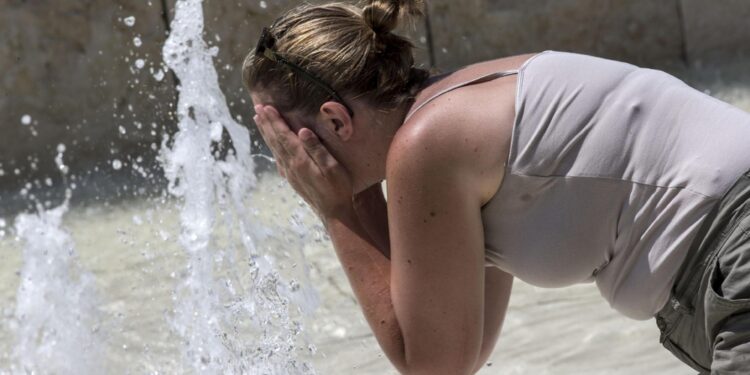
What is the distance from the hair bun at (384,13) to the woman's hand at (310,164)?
197mm

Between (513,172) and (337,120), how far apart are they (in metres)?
0.29

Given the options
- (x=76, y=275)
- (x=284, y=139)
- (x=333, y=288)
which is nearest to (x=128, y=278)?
(x=76, y=275)

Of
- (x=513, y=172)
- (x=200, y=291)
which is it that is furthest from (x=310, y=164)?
(x=200, y=291)

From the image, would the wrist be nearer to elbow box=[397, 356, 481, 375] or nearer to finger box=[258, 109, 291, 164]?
finger box=[258, 109, 291, 164]

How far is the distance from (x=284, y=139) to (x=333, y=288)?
194 centimetres

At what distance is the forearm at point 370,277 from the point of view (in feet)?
6.04

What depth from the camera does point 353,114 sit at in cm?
181

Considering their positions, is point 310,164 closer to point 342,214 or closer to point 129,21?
point 342,214

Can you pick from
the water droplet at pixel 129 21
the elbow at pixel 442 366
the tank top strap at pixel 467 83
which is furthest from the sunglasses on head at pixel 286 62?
the water droplet at pixel 129 21

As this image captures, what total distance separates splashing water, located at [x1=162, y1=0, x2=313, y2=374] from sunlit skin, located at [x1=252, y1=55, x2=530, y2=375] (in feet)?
2.71

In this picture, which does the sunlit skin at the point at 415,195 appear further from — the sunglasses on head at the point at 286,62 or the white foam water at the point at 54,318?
the white foam water at the point at 54,318

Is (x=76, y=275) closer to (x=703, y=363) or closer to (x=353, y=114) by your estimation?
(x=353, y=114)

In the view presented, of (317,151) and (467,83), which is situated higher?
(467,83)

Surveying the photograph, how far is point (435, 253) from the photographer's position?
175 centimetres
